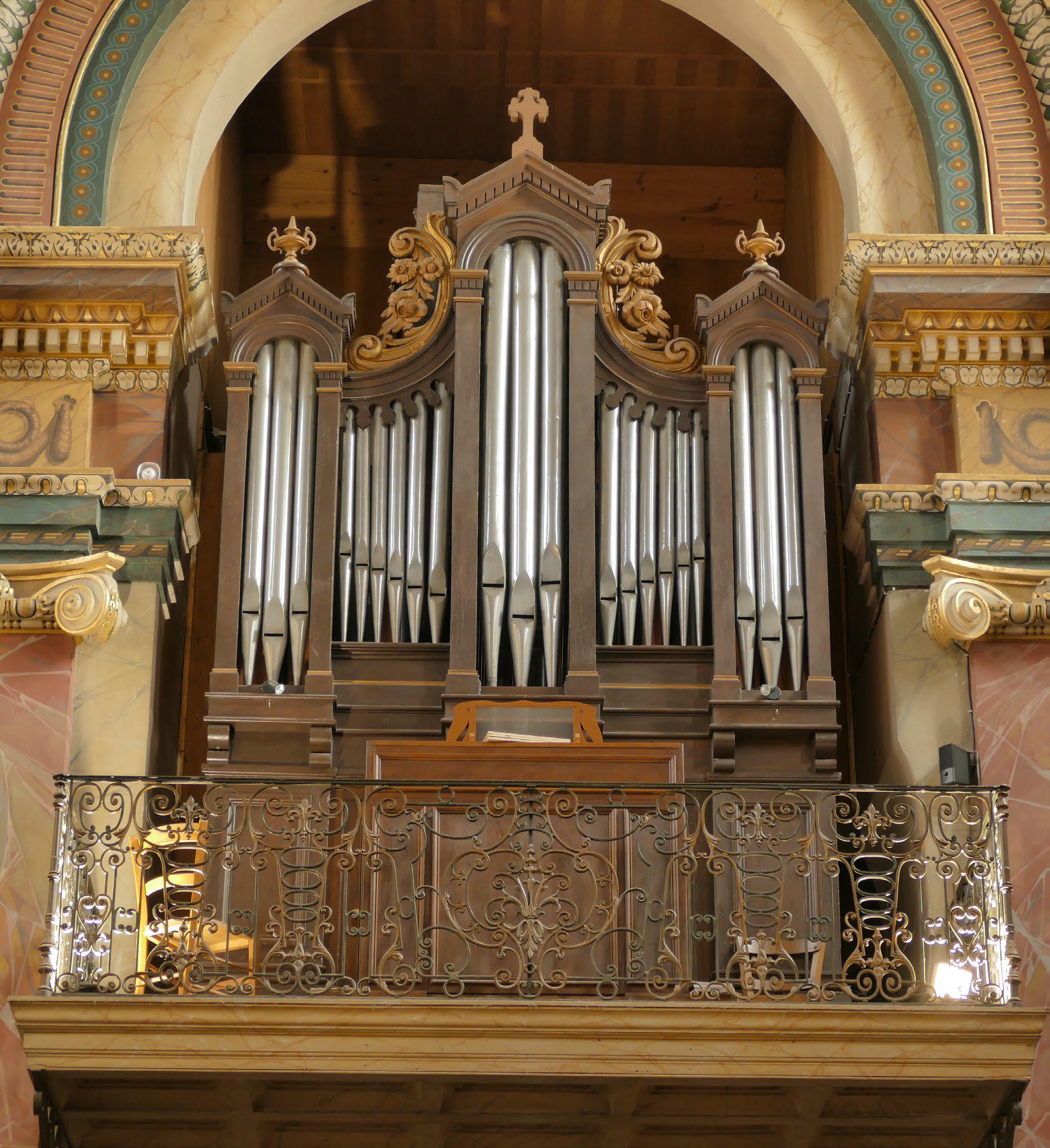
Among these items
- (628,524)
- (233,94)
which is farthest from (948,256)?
(233,94)

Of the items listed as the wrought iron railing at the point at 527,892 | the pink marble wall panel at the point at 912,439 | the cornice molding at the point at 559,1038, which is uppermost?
the pink marble wall panel at the point at 912,439

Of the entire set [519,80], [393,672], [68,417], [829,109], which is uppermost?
[519,80]

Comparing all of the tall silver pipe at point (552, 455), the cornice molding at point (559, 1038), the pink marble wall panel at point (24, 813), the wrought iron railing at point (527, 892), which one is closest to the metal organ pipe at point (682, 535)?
the tall silver pipe at point (552, 455)

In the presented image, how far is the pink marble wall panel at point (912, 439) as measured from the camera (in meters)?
10.8

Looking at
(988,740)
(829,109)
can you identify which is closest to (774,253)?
(829,109)

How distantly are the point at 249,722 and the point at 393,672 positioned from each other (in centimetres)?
75

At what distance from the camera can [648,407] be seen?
36.2ft

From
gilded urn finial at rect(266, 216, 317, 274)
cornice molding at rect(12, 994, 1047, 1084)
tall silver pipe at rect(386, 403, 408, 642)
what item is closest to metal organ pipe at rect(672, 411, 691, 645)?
tall silver pipe at rect(386, 403, 408, 642)

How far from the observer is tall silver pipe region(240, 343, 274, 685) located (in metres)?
10.4

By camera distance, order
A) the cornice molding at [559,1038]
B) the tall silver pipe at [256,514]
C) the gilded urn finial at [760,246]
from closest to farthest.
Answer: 1. the cornice molding at [559,1038]
2. the tall silver pipe at [256,514]
3. the gilded urn finial at [760,246]

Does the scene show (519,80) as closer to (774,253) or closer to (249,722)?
(774,253)

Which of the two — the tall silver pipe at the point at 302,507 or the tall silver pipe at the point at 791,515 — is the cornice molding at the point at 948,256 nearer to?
the tall silver pipe at the point at 791,515

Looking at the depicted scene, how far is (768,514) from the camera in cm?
1064

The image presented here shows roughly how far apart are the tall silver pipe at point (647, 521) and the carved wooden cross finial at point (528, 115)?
1.49 meters
